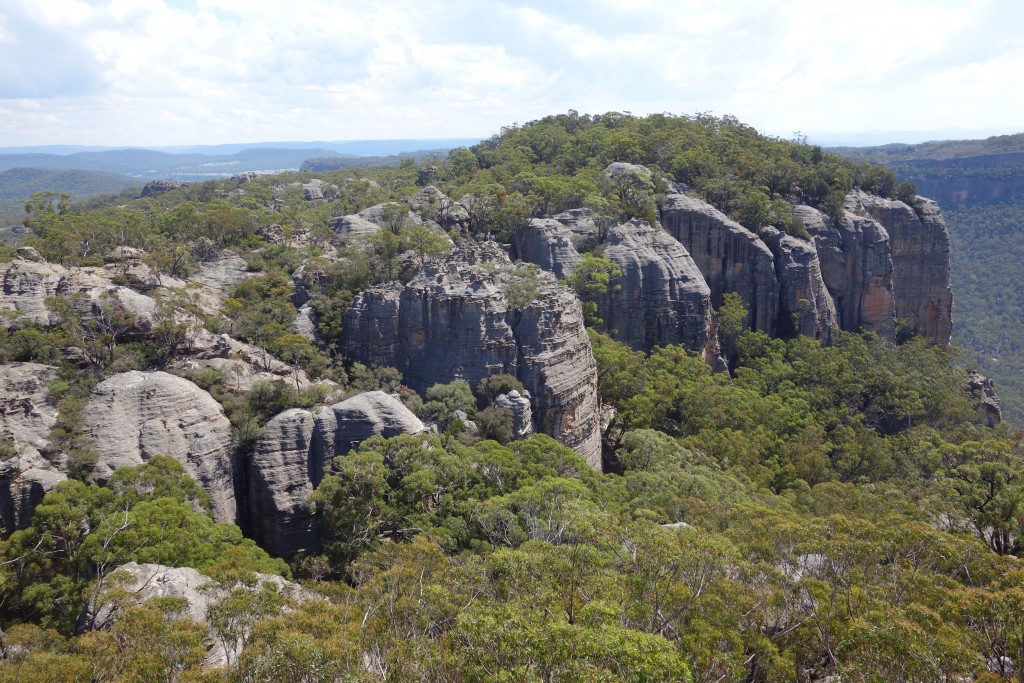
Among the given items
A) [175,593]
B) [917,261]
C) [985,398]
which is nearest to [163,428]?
[175,593]

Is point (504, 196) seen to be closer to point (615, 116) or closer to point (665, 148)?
point (665, 148)

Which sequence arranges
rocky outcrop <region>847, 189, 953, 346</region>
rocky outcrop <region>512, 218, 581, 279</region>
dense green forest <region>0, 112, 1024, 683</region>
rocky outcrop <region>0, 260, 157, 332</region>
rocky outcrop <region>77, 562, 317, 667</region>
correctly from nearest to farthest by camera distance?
1. dense green forest <region>0, 112, 1024, 683</region>
2. rocky outcrop <region>77, 562, 317, 667</region>
3. rocky outcrop <region>0, 260, 157, 332</region>
4. rocky outcrop <region>512, 218, 581, 279</region>
5. rocky outcrop <region>847, 189, 953, 346</region>

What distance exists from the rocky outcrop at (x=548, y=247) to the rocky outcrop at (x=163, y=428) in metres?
27.2

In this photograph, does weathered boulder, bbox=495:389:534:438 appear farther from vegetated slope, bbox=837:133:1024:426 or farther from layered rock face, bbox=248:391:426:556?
vegetated slope, bbox=837:133:1024:426

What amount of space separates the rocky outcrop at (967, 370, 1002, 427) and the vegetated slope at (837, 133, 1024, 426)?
31660mm

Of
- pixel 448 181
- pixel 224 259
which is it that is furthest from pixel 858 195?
pixel 224 259

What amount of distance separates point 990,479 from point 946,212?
13419cm

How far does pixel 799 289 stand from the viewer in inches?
2154

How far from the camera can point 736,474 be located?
116 feet

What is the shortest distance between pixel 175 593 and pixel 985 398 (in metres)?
63.2

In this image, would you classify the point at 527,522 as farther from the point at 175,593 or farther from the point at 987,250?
the point at 987,250

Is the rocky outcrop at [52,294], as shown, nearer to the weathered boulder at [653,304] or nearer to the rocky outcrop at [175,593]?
the rocky outcrop at [175,593]

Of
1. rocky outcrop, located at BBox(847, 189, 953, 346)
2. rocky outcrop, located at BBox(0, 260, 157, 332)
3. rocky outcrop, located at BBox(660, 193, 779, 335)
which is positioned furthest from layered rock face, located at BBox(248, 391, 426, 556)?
rocky outcrop, located at BBox(847, 189, 953, 346)

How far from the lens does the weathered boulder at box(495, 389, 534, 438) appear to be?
3197 centimetres
